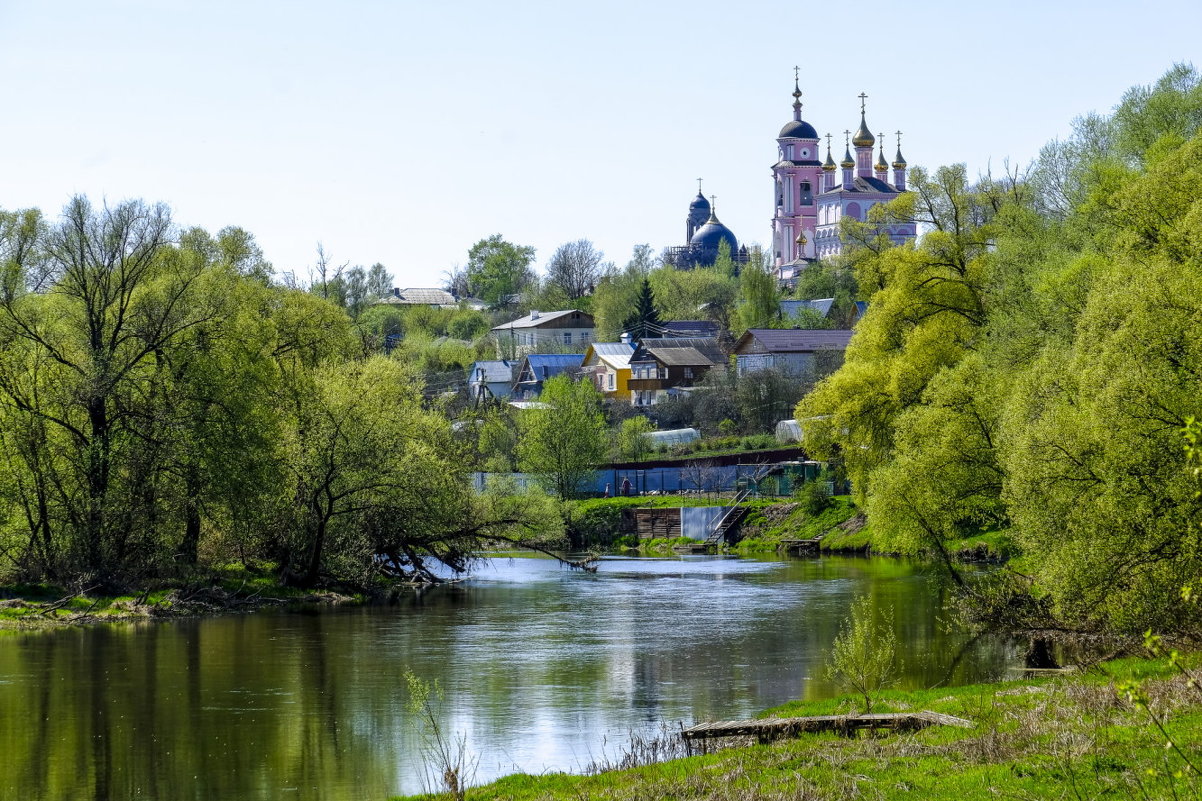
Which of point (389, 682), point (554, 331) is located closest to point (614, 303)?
point (554, 331)

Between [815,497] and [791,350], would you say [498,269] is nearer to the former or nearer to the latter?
[791,350]

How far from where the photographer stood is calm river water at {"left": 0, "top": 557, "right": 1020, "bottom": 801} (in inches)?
693

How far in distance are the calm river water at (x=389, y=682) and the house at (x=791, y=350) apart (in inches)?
→ 1963

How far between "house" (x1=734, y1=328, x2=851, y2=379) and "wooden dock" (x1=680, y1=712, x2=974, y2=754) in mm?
69952

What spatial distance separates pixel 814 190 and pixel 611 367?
6974 centimetres

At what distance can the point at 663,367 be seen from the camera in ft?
329

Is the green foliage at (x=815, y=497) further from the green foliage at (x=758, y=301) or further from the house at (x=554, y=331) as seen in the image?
the house at (x=554, y=331)

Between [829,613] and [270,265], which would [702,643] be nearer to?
[829,613]

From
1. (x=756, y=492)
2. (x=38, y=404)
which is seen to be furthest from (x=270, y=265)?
(x=756, y=492)

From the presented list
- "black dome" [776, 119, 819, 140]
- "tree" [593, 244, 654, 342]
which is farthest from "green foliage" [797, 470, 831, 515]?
"black dome" [776, 119, 819, 140]

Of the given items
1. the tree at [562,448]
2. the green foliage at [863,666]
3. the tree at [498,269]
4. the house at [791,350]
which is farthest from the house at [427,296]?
the green foliage at [863,666]

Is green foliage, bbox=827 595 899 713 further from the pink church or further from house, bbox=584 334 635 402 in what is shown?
the pink church

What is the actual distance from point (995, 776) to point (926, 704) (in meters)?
5.20

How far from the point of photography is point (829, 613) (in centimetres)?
3281
